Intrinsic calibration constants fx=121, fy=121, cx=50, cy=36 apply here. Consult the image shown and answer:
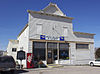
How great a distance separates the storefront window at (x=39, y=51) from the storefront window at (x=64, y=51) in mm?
3202

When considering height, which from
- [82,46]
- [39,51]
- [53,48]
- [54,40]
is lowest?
[39,51]

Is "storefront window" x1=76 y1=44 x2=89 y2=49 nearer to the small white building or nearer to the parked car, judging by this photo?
the small white building

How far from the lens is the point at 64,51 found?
20.8m

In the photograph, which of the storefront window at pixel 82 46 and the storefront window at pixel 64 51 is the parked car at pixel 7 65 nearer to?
the storefront window at pixel 64 51

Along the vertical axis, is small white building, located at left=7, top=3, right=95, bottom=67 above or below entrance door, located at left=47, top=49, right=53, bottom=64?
above

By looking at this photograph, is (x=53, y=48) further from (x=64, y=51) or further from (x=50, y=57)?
(x=64, y=51)

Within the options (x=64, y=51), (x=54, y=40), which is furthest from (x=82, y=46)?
(x=54, y=40)

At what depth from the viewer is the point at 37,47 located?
18.5 meters

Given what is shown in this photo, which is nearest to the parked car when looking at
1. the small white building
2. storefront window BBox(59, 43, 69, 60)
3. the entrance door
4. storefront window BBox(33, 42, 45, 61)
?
the small white building

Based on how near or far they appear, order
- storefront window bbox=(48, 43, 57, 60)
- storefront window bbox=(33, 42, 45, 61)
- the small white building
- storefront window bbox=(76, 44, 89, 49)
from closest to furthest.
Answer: storefront window bbox=(33, 42, 45, 61)
the small white building
storefront window bbox=(48, 43, 57, 60)
storefront window bbox=(76, 44, 89, 49)

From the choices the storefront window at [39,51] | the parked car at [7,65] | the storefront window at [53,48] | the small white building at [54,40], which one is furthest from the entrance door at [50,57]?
the parked car at [7,65]

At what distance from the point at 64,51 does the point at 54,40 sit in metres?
2.75

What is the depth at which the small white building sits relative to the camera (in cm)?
1853

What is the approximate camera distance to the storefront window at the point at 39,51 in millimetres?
18230
